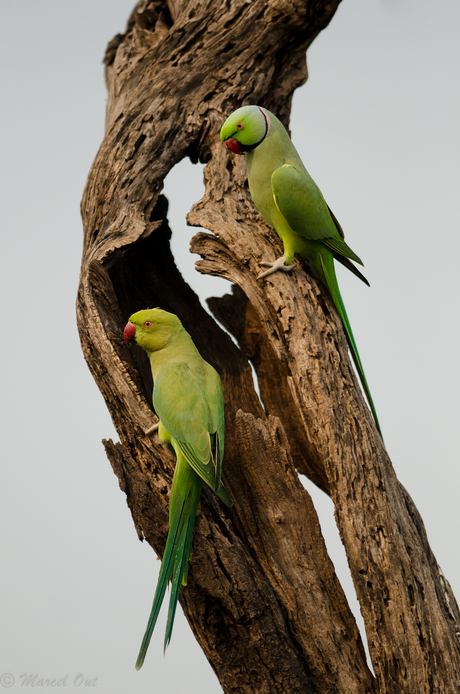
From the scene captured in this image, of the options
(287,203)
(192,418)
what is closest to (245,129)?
(287,203)

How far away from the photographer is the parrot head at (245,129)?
2.54m

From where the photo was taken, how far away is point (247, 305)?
3166 mm

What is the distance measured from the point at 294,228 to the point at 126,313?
112 centimetres

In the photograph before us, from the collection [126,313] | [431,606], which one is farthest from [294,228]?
[431,606]

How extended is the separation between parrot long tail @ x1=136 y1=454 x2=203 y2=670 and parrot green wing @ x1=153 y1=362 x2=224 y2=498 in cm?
8

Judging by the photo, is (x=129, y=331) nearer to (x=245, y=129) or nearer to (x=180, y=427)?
(x=180, y=427)

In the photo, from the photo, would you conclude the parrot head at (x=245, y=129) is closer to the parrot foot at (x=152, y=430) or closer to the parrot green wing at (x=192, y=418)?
the parrot green wing at (x=192, y=418)

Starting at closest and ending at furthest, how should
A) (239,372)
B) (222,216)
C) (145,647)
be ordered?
(145,647) → (222,216) → (239,372)

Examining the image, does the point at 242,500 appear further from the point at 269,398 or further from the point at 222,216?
the point at 222,216

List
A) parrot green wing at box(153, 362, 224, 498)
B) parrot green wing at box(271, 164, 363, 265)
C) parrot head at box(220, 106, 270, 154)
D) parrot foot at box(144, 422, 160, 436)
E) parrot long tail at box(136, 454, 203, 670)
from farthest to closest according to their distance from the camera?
parrot head at box(220, 106, 270, 154) → parrot green wing at box(271, 164, 363, 265) → parrot foot at box(144, 422, 160, 436) → parrot green wing at box(153, 362, 224, 498) → parrot long tail at box(136, 454, 203, 670)

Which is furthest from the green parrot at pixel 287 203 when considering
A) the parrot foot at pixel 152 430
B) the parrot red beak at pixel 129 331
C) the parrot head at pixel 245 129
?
the parrot foot at pixel 152 430

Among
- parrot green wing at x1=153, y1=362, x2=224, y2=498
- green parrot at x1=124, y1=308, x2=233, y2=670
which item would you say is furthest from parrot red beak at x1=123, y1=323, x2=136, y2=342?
parrot green wing at x1=153, y1=362, x2=224, y2=498

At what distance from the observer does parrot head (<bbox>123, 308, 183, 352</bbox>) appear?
2.47 m

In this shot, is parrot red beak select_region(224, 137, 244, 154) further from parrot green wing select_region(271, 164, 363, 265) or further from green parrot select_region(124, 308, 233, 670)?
green parrot select_region(124, 308, 233, 670)
